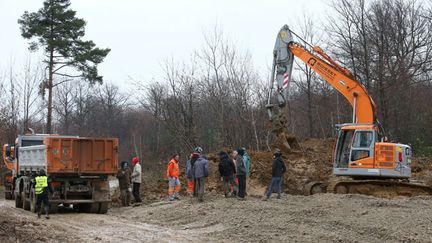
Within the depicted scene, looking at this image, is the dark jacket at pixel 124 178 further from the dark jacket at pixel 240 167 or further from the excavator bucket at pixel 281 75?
the excavator bucket at pixel 281 75

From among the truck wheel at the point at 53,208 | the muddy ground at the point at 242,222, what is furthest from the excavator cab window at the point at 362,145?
the truck wheel at the point at 53,208

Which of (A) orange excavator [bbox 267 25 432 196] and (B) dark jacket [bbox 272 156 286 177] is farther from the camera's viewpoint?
(A) orange excavator [bbox 267 25 432 196]

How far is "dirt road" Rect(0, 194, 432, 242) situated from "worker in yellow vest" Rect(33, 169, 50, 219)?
471mm

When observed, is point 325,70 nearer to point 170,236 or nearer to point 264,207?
point 264,207

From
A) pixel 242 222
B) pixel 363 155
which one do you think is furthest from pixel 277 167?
pixel 242 222

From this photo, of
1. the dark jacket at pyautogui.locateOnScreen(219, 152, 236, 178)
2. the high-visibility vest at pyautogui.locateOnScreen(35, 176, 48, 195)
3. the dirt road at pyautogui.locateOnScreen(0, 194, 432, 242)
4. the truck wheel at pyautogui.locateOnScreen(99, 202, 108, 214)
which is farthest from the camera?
the dark jacket at pyautogui.locateOnScreen(219, 152, 236, 178)

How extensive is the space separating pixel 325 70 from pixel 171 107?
14.6m

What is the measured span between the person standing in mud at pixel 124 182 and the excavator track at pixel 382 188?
739cm

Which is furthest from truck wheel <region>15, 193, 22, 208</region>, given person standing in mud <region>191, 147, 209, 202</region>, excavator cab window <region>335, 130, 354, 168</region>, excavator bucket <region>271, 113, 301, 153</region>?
excavator cab window <region>335, 130, 354, 168</region>

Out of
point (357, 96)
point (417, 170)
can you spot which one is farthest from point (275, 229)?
point (417, 170)

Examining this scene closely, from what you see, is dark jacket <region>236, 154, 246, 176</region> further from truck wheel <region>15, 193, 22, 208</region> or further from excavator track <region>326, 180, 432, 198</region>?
truck wheel <region>15, 193, 22, 208</region>

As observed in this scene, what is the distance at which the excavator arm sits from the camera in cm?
2205

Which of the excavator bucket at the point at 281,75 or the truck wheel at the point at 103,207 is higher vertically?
the excavator bucket at the point at 281,75

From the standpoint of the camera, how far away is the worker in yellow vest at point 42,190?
56.9 feet
